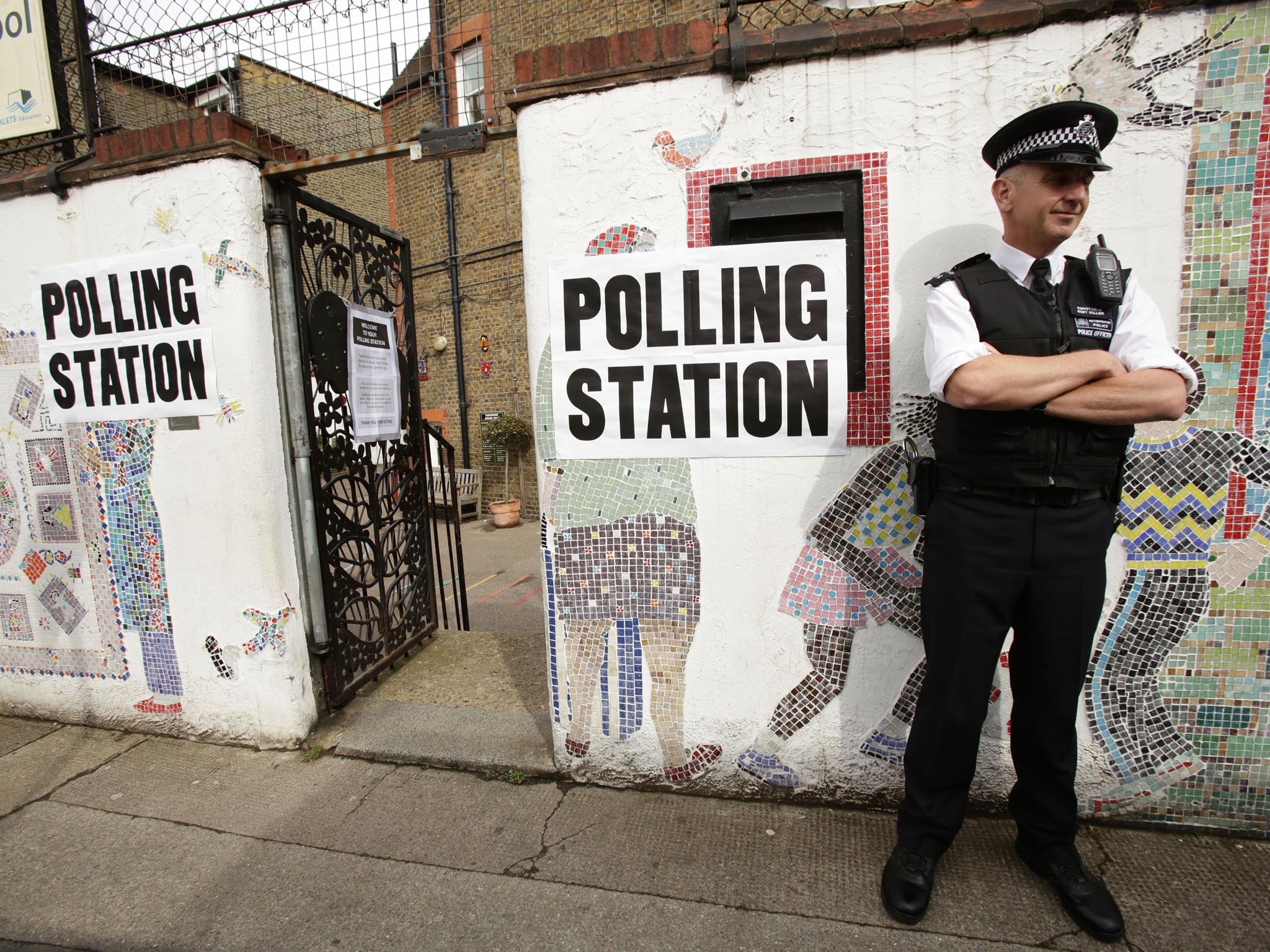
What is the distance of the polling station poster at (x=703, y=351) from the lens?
247cm

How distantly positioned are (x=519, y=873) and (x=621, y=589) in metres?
1.09

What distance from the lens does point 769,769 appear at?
2.68 m

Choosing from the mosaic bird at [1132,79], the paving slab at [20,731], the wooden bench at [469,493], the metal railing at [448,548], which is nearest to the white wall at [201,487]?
the paving slab at [20,731]

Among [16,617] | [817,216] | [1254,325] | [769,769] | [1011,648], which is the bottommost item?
[769,769]

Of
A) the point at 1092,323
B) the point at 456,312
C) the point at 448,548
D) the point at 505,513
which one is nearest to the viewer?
the point at 1092,323

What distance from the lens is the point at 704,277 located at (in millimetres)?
2518

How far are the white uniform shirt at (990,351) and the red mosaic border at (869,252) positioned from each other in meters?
0.41

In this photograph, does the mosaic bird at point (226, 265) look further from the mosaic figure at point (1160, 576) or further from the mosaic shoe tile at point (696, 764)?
the mosaic figure at point (1160, 576)

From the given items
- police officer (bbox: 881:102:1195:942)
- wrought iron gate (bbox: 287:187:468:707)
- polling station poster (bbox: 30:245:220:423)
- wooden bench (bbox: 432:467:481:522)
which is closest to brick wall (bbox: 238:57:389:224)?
wrought iron gate (bbox: 287:187:468:707)

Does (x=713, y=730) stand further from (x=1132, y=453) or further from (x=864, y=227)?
(x=864, y=227)

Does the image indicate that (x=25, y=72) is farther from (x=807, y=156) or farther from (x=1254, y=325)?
(x=1254, y=325)

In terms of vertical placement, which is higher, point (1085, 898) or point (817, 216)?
point (817, 216)

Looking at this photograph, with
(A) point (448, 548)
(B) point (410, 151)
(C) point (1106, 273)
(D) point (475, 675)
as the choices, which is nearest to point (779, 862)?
(D) point (475, 675)

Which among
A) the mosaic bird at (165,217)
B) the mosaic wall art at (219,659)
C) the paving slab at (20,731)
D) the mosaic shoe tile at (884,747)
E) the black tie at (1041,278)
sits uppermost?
the mosaic bird at (165,217)
